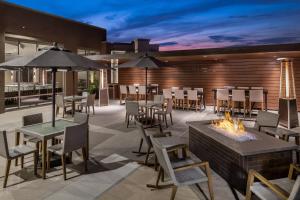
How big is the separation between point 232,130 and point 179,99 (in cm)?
721

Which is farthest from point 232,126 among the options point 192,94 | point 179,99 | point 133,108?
point 179,99

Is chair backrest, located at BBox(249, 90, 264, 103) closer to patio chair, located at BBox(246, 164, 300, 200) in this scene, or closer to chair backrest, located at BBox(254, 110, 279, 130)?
chair backrest, located at BBox(254, 110, 279, 130)

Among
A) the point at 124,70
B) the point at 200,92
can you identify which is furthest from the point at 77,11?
the point at 200,92

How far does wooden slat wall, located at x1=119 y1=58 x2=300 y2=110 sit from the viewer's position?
440 inches

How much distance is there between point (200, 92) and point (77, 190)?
8.42m

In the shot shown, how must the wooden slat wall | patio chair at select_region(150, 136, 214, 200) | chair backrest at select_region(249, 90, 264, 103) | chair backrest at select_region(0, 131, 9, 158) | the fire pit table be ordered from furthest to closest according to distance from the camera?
the wooden slat wall, chair backrest at select_region(249, 90, 264, 103), chair backrest at select_region(0, 131, 9, 158), the fire pit table, patio chair at select_region(150, 136, 214, 200)

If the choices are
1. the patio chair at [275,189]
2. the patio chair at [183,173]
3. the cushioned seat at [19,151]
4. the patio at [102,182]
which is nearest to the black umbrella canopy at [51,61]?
the cushioned seat at [19,151]

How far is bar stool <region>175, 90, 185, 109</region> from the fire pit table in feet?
22.3

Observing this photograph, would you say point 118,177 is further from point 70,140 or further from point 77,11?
point 77,11

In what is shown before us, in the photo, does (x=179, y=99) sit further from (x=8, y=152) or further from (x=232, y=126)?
(x=8, y=152)

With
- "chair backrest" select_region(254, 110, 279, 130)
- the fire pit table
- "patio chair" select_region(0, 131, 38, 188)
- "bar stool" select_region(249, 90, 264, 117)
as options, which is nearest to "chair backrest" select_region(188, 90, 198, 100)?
"bar stool" select_region(249, 90, 264, 117)

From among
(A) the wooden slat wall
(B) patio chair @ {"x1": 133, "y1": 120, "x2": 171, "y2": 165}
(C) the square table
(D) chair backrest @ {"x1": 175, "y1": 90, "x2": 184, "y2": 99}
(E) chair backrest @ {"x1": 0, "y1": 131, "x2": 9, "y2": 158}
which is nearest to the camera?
(E) chair backrest @ {"x1": 0, "y1": 131, "x2": 9, "y2": 158}

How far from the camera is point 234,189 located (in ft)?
11.2

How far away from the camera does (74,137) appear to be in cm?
388
